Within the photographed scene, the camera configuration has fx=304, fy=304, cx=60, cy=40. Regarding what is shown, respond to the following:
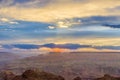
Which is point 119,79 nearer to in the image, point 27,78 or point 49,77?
point 49,77

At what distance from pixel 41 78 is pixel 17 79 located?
31.3ft

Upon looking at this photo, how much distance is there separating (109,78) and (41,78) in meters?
26.5

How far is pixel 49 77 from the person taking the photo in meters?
117

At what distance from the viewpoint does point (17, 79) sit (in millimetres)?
115438

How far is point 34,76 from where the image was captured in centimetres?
11706

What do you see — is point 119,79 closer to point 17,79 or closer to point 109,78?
point 109,78

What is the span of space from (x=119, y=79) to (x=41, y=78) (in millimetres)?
30061

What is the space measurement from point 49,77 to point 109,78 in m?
23.0

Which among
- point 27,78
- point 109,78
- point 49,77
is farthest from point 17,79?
point 109,78

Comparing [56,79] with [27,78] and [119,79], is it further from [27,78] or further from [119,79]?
[119,79]

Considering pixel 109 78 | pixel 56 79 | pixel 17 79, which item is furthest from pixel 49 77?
pixel 109 78

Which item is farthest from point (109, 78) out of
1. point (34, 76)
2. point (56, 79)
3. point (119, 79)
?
point (34, 76)

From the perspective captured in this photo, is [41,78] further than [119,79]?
Yes

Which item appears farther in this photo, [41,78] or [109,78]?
[41,78]
